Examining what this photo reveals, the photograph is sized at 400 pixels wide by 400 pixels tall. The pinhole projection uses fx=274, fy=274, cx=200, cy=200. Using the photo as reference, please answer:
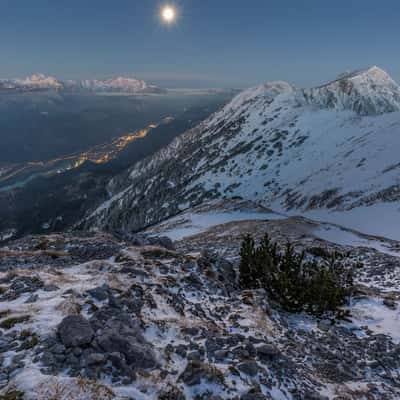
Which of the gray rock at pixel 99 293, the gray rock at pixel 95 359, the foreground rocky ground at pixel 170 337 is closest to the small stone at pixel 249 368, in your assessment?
the foreground rocky ground at pixel 170 337

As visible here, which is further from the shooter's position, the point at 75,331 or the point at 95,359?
the point at 75,331

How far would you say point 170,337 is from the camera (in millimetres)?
8688

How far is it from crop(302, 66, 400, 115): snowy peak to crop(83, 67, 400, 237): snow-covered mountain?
65 centimetres

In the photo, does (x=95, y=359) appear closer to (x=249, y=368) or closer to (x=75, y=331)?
(x=75, y=331)

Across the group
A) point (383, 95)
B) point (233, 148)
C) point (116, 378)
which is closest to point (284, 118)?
point (233, 148)

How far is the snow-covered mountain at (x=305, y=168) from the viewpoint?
5828 cm

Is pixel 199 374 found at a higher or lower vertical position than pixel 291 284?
higher

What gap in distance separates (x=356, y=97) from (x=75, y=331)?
213 m

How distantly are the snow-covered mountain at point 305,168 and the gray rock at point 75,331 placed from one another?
41.4 m

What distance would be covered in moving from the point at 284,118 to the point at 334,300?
185064 millimetres

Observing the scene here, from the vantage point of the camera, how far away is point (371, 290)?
1560cm

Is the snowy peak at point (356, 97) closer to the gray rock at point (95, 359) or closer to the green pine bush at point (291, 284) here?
the green pine bush at point (291, 284)

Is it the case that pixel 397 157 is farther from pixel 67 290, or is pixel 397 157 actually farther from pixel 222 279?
pixel 67 290

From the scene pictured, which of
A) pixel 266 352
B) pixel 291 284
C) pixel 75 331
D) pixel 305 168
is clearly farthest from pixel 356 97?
pixel 75 331
